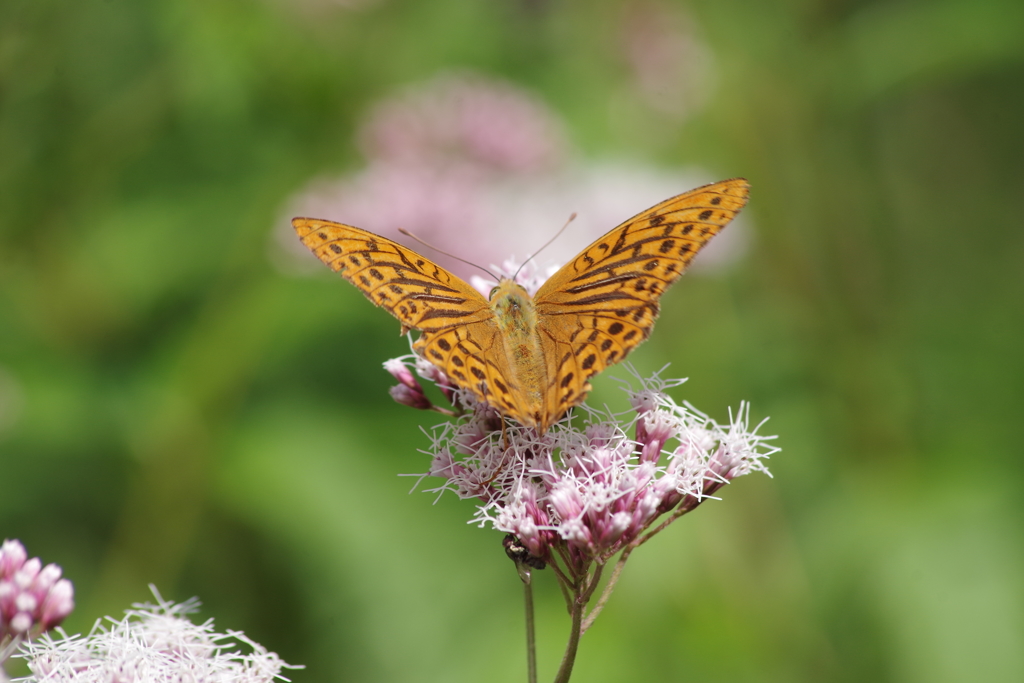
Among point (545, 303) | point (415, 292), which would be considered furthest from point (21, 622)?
point (545, 303)

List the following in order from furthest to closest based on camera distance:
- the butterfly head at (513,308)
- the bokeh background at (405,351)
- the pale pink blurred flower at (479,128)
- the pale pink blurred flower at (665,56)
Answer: the pale pink blurred flower at (665,56) → the pale pink blurred flower at (479,128) → the bokeh background at (405,351) → the butterfly head at (513,308)

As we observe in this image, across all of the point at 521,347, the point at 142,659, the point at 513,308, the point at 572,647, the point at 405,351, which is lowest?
the point at 142,659

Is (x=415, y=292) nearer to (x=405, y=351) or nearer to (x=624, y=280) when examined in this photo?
(x=624, y=280)

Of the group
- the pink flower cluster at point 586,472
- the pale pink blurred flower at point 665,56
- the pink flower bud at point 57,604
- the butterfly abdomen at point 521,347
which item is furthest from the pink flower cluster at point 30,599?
the pale pink blurred flower at point 665,56

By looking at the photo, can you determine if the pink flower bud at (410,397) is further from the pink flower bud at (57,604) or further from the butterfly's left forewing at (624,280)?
the pink flower bud at (57,604)

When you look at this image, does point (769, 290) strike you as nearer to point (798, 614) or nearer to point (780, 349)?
point (780, 349)

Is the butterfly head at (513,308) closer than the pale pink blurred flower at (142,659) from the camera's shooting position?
No
